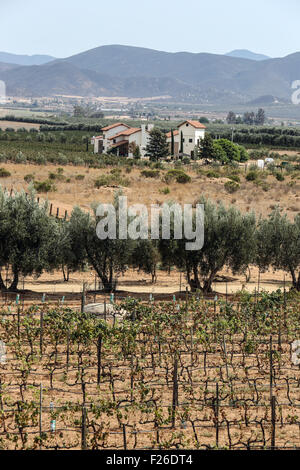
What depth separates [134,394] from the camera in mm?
14609

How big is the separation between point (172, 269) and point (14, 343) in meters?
14.6

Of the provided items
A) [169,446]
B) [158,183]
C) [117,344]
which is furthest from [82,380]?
[158,183]

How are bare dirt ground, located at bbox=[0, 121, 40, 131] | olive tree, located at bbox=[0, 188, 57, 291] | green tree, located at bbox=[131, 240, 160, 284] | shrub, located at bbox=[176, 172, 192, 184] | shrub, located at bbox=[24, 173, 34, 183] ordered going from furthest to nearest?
1. bare dirt ground, located at bbox=[0, 121, 40, 131]
2. shrub, located at bbox=[176, 172, 192, 184]
3. shrub, located at bbox=[24, 173, 34, 183]
4. green tree, located at bbox=[131, 240, 160, 284]
5. olive tree, located at bbox=[0, 188, 57, 291]

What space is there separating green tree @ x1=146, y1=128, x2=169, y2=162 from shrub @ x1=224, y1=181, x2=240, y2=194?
2453cm

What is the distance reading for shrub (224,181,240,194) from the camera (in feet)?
174

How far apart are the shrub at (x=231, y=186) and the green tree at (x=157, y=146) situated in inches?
966

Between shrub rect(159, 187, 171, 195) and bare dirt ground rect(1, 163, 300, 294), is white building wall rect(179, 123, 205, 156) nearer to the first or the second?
bare dirt ground rect(1, 163, 300, 294)

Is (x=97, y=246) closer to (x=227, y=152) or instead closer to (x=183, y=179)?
(x=183, y=179)

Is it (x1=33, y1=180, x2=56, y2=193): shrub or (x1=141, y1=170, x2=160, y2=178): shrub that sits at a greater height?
(x1=33, y1=180, x2=56, y2=193): shrub

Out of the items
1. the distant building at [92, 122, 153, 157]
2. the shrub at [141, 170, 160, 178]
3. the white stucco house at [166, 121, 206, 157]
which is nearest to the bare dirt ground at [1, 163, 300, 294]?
the shrub at [141, 170, 160, 178]

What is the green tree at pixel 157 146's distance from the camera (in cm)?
7825

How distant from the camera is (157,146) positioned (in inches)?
3108

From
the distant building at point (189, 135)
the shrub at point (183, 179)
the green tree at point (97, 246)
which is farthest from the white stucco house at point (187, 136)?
the green tree at point (97, 246)
